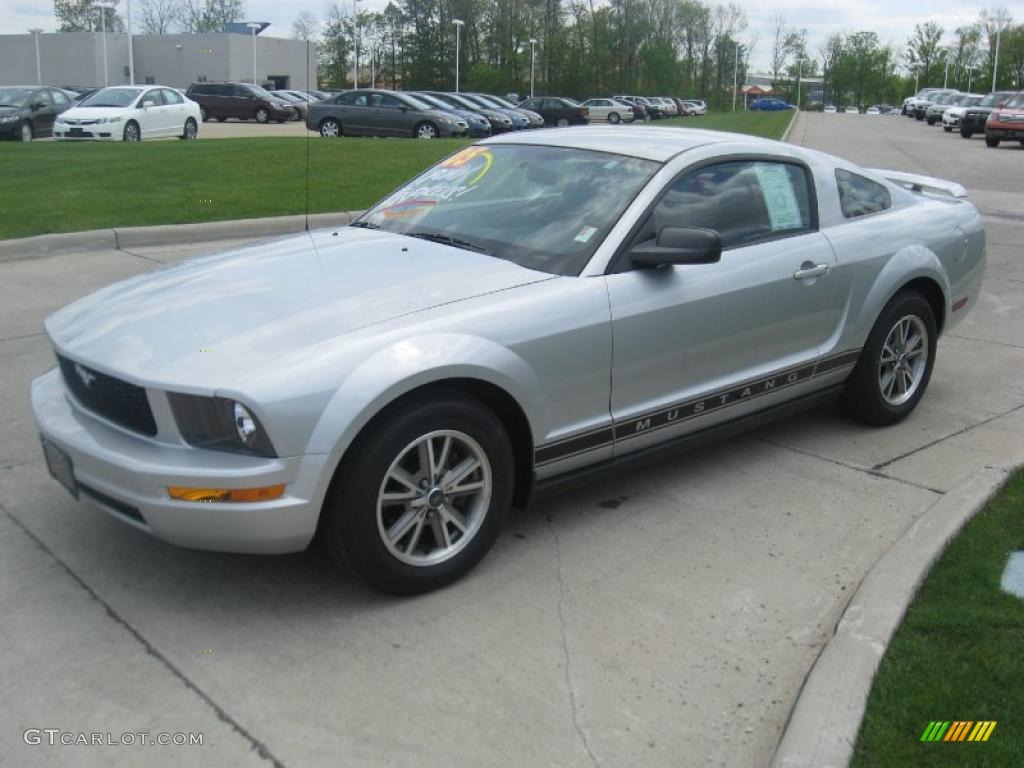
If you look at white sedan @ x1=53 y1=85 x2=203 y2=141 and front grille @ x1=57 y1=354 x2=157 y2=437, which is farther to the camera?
white sedan @ x1=53 y1=85 x2=203 y2=141

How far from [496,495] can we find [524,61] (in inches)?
3592

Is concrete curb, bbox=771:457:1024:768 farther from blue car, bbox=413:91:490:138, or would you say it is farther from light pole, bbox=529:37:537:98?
light pole, bbox=529:37:537:98

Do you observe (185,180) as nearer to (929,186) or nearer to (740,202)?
(929,186)

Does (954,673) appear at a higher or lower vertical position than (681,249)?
lower

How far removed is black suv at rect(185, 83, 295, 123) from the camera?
42375mm

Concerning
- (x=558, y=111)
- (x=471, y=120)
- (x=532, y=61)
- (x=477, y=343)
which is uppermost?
(x=532, y=61)

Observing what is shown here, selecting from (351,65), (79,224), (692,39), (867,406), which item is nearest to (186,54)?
(351,65)

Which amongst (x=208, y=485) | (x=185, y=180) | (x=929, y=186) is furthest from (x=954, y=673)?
(x=185, y=180)

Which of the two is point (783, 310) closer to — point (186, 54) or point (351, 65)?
point (186, 54)

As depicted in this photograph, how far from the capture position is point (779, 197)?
16.2ft

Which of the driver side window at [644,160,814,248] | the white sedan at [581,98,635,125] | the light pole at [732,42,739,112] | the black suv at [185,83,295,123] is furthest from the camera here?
the light pole at [732,42,739,112]

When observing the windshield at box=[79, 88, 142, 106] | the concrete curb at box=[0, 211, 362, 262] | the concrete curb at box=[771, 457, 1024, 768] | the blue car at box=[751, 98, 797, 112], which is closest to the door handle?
the concrete curb at box=[771, 457, 1024, 768]

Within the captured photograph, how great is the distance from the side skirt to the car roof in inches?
47.7

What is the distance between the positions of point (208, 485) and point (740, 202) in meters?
2.76
